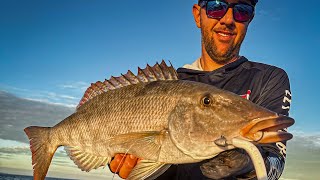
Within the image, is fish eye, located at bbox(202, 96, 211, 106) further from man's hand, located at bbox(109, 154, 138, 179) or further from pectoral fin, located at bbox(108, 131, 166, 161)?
man's hand, located at bbox(109, 154, 138, 179)

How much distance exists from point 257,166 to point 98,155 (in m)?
2.22

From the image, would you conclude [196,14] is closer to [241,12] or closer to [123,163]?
[241,12]

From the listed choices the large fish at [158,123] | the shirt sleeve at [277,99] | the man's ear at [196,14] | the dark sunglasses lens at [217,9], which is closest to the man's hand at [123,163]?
the large fish at [158,123]

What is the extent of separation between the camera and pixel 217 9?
6023mm

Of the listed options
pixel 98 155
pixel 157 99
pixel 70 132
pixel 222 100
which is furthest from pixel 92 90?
pixel 222 100

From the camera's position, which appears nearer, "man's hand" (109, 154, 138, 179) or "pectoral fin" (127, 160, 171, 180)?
"pectoral fin" (127, 160, 171, 180)

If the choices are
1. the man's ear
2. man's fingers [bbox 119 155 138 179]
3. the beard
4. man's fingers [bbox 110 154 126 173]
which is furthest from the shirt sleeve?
the man's ear

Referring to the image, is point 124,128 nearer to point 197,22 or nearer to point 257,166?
point 257,166

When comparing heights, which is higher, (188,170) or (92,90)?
(92,90)

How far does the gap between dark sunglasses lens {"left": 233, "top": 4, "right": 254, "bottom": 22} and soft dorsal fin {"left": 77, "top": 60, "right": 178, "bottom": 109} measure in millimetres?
2146

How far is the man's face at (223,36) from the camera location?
6.02 m

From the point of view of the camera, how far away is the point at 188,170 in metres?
4.98

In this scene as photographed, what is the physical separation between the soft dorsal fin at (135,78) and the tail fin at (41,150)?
797 mm

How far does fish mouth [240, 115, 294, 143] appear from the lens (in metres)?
3.11
